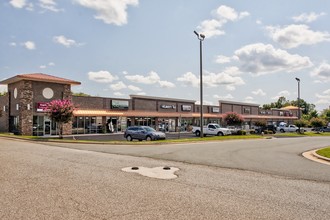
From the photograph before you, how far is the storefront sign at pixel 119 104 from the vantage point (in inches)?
1707

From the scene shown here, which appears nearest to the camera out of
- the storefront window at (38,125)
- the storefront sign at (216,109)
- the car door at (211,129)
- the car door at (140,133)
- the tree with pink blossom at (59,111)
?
the car door at (140,133)

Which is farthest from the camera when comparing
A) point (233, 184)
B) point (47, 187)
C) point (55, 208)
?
point (233, 184)

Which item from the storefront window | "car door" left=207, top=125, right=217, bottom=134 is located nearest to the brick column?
the storefront window

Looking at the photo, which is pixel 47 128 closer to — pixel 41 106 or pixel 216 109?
pixel 41 106

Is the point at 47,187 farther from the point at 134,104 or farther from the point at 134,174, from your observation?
the point at 134,104

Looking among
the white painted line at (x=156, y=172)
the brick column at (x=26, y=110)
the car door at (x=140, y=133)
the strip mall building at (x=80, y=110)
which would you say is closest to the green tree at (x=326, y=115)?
the strip mall building at (x=80, y=110)

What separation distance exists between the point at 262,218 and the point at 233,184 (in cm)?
295

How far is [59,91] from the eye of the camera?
37.4 meters

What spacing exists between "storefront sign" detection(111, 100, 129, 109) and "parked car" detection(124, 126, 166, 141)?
51.0 ft

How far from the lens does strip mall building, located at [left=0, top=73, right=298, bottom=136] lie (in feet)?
114

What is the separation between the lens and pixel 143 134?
27578mm

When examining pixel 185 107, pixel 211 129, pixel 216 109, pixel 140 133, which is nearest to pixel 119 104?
pixel 211 129

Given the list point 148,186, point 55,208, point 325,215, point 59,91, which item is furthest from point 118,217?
point 59,91

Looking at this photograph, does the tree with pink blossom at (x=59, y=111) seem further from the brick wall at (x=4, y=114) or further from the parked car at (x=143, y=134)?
the brick wall at (x=4, y=114)
